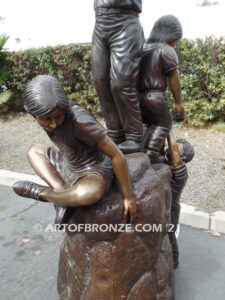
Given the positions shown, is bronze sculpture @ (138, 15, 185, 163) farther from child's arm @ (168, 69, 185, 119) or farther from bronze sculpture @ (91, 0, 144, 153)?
bronze sculpture @ (91, 0, 144, 153)

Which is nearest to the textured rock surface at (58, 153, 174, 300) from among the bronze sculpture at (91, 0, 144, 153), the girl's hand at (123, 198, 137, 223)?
the girl's hand at (123, 198, 137, 223)

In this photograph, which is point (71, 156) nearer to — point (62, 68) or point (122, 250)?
point (122, 250)

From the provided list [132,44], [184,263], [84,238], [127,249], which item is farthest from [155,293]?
[132,44]

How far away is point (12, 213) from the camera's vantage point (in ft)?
13.5

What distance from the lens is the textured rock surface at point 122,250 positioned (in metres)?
2.13

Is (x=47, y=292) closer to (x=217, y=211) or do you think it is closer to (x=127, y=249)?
(x=127, y=249)

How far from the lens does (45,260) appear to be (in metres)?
3.17

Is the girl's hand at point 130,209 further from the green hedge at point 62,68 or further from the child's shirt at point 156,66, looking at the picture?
the green hedge at point 62,68

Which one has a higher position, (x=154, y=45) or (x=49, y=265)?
(x=154, y=45)

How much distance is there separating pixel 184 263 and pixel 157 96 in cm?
145

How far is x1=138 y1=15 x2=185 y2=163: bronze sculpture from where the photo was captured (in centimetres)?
242

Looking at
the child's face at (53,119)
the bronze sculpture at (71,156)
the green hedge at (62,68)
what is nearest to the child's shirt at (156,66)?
the bronze sculpture at (71,156)

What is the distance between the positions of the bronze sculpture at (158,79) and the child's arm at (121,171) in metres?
0.52

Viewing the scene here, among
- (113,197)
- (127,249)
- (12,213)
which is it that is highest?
(113,197)
